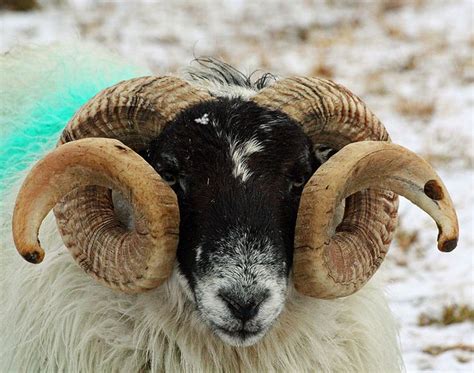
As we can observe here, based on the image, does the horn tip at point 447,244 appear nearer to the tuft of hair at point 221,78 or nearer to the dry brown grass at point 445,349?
the tuft of hair at point 221,78

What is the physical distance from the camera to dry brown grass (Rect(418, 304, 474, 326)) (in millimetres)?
6145

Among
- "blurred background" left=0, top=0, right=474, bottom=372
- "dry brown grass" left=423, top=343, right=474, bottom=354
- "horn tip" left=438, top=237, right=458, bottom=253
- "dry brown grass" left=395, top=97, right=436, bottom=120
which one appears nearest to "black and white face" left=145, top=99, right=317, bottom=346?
"horn tip" left=438, top=237, right=458, bottom=253

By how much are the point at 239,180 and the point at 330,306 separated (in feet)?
2.72

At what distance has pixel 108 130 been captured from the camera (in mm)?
4016

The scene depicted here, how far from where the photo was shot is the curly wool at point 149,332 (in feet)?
13.3

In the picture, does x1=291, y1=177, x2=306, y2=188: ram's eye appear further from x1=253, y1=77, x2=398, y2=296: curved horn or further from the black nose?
the black nose

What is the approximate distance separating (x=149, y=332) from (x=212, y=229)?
699 millimetres

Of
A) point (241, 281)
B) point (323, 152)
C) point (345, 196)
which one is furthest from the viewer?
point (323, 152)

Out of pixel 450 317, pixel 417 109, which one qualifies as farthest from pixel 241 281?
pixel 417 109

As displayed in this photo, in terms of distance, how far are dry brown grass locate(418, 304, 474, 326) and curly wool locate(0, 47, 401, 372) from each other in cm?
174

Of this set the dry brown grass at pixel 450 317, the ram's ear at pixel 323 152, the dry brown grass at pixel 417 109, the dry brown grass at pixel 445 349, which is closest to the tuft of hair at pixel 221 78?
the ram's ear at pixel 323 152

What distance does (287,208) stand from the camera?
153 inches

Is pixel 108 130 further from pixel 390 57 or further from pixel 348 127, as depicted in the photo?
pixel 390 57

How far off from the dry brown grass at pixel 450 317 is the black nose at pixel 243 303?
9.51 ft
